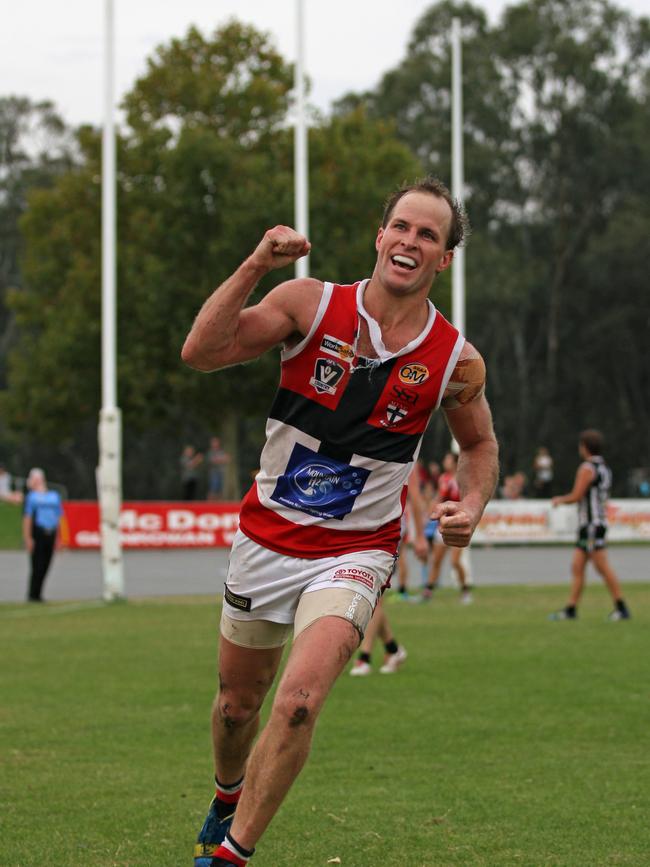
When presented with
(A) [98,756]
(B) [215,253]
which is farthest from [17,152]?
(A) [98,756]

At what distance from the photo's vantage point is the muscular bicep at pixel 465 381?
18.5ft

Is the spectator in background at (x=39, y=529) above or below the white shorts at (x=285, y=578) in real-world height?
below

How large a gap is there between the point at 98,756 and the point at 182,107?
142 feet

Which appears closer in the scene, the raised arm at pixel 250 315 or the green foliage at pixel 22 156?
the raised arm at pixel 250 315

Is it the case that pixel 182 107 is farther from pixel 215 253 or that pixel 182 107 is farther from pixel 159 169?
pixel 215 253

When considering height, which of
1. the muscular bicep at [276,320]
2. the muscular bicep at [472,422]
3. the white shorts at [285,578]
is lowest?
the white shorts at [285,578]

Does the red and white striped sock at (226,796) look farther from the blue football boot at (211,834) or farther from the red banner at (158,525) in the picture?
the red banner at (158,525)

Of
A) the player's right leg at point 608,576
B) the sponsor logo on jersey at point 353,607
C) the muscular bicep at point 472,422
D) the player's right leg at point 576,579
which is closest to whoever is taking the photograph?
the sponsor logo on jersey at point 353,607

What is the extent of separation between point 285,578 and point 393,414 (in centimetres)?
75

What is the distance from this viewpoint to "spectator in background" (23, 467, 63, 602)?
2256 cm

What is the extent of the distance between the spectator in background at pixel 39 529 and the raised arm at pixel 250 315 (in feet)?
58.0

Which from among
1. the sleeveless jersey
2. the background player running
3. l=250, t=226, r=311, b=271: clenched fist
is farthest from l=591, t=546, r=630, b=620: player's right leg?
l=250, t=226, r=311, b=271: clenched fist

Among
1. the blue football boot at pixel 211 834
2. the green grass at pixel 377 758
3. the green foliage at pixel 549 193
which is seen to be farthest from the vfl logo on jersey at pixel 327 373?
the green foliage at pixel 549 193

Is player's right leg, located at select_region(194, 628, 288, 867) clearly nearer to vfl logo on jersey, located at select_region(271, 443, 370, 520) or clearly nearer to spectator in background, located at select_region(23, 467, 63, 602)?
vfl logo on jersey, located at select_region(271, 443, 370, 520)
